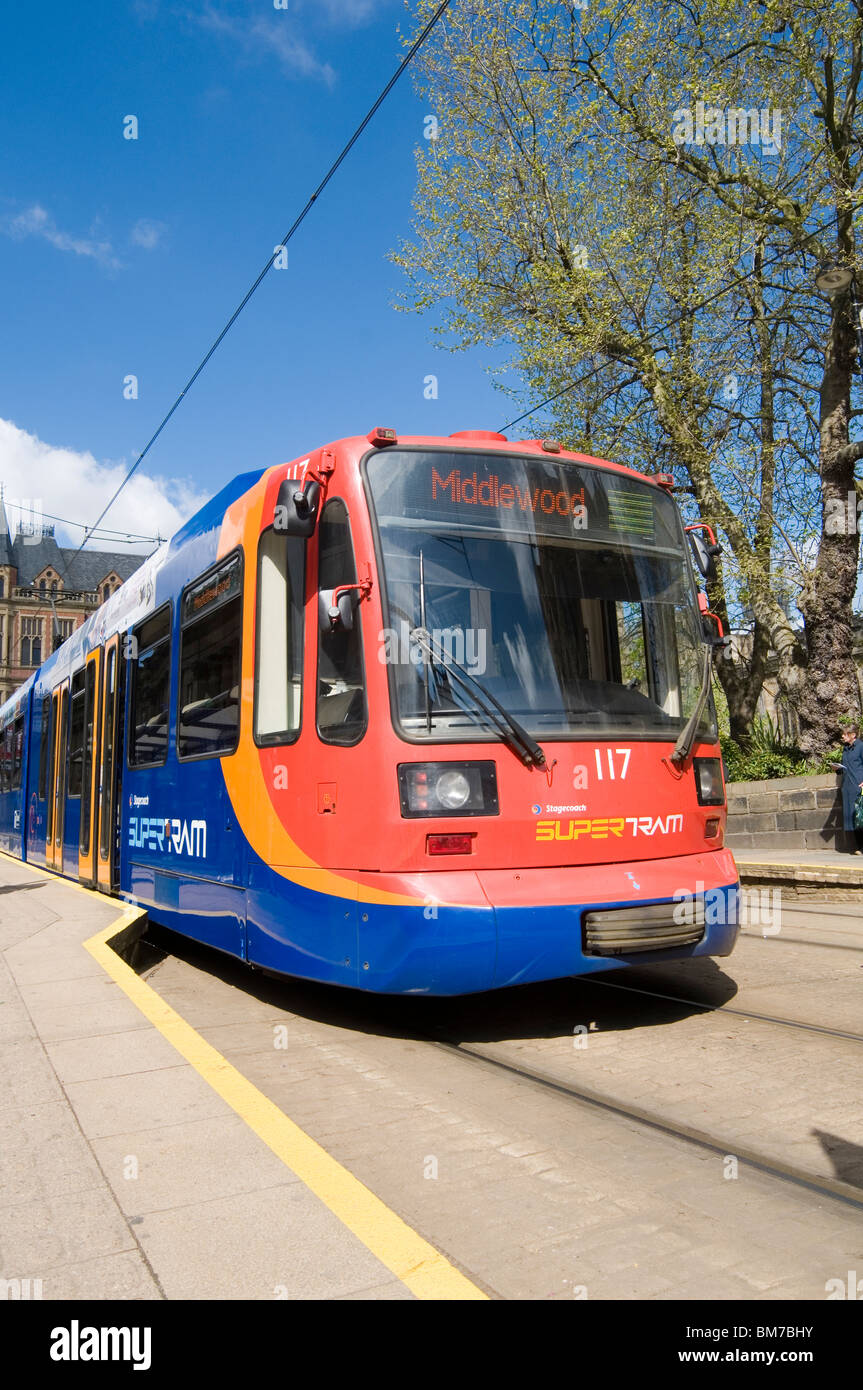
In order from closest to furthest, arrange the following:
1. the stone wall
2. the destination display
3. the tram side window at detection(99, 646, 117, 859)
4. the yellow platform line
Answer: the yellow platform line
the destination display
the tram side window at detection(99, 646, 117, 859)
the stone wall

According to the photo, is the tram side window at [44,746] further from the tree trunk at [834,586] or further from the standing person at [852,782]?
the tree trunk at [834,586]

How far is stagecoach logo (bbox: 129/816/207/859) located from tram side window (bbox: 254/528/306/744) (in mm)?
1402

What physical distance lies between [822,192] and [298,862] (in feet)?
51.2

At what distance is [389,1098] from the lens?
4504 mm

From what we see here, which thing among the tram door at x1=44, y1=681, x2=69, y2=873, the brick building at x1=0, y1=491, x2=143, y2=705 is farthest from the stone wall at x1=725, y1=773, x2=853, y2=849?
the brick building at x1=0, y1=491, x2=143, y2=705

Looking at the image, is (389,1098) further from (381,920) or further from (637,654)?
(637,654)

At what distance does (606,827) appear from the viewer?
536 centimetres

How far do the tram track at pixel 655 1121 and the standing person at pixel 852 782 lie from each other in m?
10.1

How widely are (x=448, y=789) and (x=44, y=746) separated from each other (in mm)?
11502

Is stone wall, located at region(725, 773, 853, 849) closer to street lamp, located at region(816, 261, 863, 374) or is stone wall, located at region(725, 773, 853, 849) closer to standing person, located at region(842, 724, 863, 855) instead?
standing person, located at region(842, 724, 863, 855)

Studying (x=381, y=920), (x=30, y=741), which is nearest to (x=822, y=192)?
(x=30, y=741)

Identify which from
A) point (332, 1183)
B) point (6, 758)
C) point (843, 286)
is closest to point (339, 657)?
point (332, 1183)

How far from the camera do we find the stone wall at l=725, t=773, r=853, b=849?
15070 millimetres
